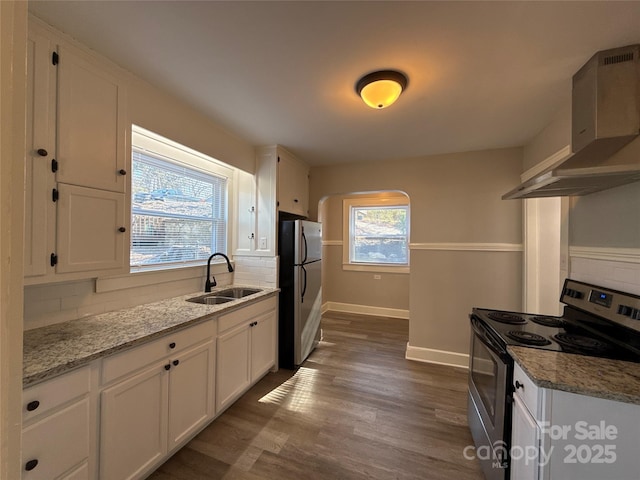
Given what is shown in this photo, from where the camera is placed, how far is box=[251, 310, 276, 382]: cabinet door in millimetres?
2500

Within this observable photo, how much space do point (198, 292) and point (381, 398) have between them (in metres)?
1.99

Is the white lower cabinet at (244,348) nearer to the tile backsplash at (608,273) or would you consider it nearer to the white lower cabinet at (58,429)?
the white lower cabinet at (58,429)

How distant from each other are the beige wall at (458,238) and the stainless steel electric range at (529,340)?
43.8 inches

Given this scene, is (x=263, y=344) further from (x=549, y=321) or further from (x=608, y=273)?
(x=608, y=273)

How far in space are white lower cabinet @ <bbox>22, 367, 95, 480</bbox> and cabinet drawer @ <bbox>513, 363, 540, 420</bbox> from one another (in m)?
1.99

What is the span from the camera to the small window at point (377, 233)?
5.00m

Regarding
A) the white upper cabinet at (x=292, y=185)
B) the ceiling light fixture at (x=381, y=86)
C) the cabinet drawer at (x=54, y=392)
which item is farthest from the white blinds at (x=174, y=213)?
the ceiling light fixture at (x=381, y=86)

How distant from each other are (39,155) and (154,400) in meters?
1.43

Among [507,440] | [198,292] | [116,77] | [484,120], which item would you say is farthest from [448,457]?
[116,77]

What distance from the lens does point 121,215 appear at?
1.67 metres

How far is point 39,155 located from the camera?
1293mm

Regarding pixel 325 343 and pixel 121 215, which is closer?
pixel 121 215

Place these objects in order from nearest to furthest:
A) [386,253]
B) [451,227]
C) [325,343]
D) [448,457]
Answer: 1. [448,457]
2. [451,227]
3. [325,343]
4. [386,253]

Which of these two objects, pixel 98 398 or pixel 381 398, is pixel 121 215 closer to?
pixel 98 398
